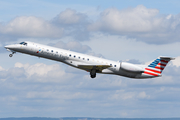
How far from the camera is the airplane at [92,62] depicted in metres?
42.0

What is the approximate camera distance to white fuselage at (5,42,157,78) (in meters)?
42.0

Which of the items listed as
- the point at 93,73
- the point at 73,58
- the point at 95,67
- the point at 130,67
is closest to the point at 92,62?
the point at 95,67

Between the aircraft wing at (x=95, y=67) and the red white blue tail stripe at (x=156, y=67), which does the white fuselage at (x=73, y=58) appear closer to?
the aircraft wing at (x=95, y=67)

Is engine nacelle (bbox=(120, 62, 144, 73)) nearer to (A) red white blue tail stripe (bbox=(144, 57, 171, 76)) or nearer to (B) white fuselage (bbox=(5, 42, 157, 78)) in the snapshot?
(B) white fuselage (bbox=(5, 42, 157, 78))

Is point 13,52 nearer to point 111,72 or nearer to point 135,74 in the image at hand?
point 111,72

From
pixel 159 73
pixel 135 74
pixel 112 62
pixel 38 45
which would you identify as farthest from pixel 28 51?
pixel 159 73

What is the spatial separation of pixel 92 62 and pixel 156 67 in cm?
1066

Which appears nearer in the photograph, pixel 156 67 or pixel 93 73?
pixel 93 73

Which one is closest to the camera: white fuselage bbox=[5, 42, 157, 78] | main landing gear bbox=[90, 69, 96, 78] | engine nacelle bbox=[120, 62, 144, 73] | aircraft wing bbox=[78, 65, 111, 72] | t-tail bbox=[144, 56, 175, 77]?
aircraft wing bbox=[78, 65, 111, 72]

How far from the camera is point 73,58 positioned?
1678 inches

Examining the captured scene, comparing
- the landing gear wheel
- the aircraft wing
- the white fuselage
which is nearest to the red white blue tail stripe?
the white fuselage

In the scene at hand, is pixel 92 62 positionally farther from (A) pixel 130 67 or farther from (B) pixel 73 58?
(A) pixel 130 67

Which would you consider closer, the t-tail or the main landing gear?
the main landing gear

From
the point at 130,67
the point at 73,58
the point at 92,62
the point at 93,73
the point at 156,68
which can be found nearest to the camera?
the point at 73,58
